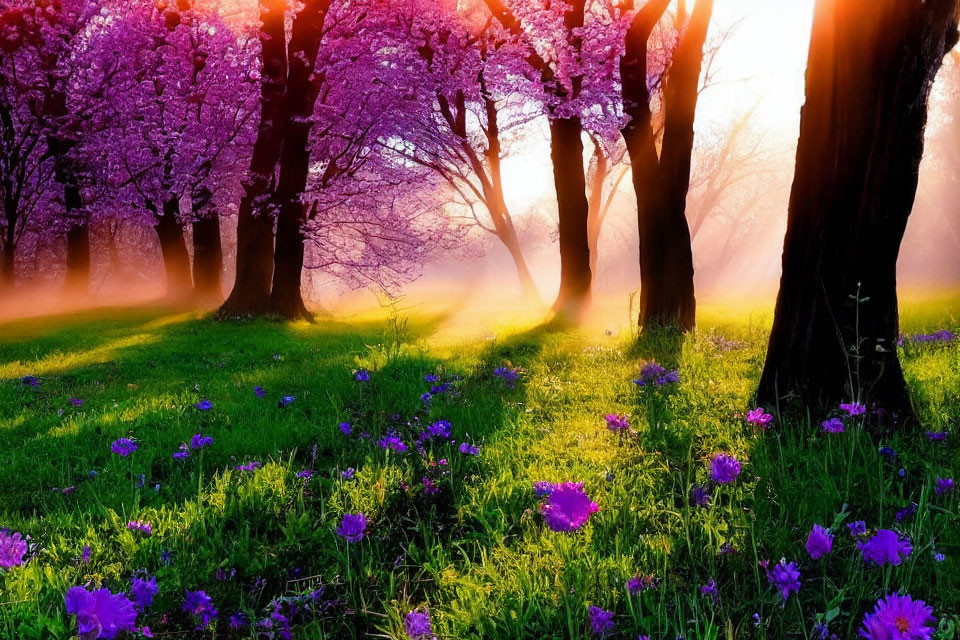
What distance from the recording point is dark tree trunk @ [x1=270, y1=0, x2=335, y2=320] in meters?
14.5

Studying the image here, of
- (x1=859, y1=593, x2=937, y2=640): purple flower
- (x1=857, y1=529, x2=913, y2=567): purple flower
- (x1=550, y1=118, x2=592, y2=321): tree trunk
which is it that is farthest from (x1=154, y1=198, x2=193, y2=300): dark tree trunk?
(x1=859, y1=593, x2=937, y2=640): purple flower

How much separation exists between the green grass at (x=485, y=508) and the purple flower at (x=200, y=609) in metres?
0.07

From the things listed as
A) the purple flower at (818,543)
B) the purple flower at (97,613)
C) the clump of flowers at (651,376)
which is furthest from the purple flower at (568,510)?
the clump of flowers at (651,376)

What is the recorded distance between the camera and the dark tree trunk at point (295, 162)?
14.5 m

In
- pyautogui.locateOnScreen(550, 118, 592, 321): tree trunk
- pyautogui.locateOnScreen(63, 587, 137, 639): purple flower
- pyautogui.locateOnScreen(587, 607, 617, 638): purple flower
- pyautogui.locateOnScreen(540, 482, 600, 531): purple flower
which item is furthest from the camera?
pyautogui.locateOnScreen(550, 118, 592, 321): tree trunk

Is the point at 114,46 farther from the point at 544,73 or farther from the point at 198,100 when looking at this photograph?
the point at 544,73

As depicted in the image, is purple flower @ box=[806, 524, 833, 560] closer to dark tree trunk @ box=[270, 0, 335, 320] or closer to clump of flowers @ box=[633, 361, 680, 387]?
clump of flowers @ box=[633, 361, 680, 387]

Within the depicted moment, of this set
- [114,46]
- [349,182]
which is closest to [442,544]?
→ [349,182]

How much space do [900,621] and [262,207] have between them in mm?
15480

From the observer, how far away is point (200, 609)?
177 cm

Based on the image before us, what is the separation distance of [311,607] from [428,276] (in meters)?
65.1

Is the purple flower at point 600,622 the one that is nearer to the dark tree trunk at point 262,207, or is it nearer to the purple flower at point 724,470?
the purple flower at point 724,470

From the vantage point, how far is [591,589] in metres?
1.87

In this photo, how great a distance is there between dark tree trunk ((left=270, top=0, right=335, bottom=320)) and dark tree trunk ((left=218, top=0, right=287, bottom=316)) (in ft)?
1.04
